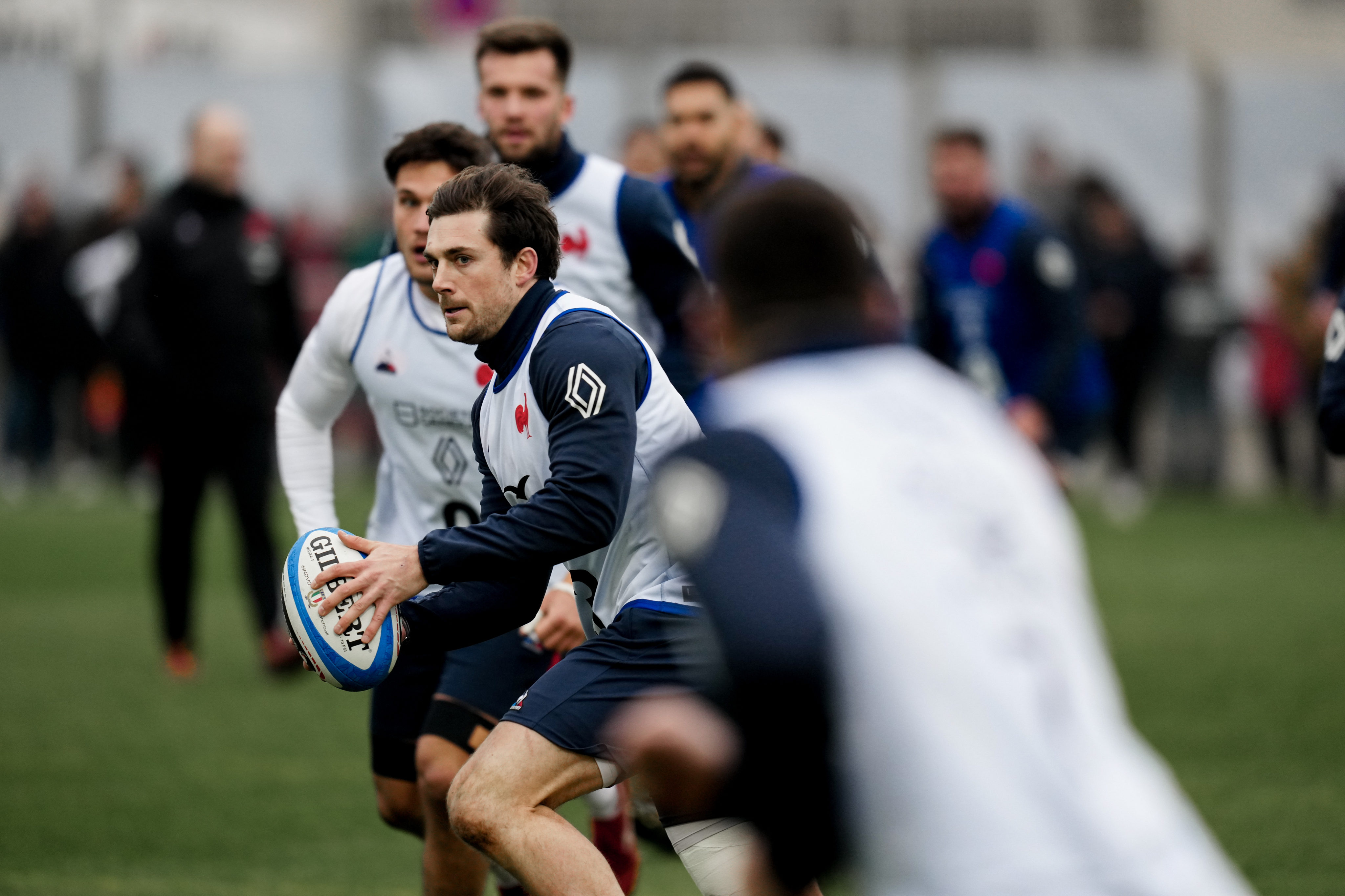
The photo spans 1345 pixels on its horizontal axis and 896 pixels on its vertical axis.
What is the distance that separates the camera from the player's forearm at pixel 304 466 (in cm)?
545

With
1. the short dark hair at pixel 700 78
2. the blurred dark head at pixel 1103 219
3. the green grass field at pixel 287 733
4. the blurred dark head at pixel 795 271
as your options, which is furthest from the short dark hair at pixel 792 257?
the blurred dark head at pixel 1103 219

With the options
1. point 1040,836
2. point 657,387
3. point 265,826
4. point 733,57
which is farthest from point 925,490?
point 733,57

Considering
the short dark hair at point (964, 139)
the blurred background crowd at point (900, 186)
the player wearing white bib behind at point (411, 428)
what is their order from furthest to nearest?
the blurred background crowd at point (900, 186)
the short dark hair at point (964, 139)
the player wearing white bib behind at point (411, 428)

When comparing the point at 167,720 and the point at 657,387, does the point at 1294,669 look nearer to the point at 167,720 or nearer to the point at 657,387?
the point at 167,720

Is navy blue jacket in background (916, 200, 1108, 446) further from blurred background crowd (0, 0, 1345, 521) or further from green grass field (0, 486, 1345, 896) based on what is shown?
blurred background crowd (0, 0, 1345, 521)

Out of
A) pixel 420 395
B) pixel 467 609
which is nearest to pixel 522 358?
pixel 467 609

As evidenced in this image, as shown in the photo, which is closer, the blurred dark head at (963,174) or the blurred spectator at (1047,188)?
the blurred dark head at (963,174)

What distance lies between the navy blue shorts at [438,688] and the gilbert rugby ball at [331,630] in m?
0.60

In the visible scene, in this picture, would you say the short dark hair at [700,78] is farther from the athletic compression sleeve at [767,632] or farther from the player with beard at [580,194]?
the athletic compression sleeve at [767,632]

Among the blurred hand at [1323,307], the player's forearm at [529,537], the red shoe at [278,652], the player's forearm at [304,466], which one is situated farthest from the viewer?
the red shoe at [278,652]

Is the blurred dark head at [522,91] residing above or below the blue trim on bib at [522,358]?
above

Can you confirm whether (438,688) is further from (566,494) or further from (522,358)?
(566,494)

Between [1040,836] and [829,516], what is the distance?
55cm

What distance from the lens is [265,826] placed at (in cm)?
658
